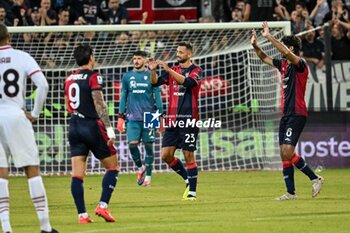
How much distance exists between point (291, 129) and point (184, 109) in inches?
64.9

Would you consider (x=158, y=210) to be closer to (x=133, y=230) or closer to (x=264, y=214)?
(x=264, y=214)

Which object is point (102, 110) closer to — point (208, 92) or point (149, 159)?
point (149, 159)

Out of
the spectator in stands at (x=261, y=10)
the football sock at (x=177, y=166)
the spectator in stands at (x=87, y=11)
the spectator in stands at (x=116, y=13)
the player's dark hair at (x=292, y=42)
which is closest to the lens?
the player's dark hair at (x=292, y=42)

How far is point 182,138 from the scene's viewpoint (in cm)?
1659

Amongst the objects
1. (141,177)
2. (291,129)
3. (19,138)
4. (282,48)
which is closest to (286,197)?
(291,129)

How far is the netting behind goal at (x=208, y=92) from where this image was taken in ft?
79.0

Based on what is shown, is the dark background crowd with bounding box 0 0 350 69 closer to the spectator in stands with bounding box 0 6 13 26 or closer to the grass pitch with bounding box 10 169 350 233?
the spectator in stands with bounding box 0 6 13 26

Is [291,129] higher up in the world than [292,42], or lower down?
lower down

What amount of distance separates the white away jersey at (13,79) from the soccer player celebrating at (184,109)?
4.95 metres

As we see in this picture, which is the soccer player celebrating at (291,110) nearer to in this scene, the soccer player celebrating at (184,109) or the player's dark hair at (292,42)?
the player's dark hair at (292,42)

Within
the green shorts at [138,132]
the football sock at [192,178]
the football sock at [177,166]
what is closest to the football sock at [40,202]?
the football sock at [192,178]

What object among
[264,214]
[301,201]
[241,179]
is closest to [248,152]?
[241,179]

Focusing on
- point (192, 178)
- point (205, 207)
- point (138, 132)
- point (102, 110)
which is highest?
point (102, 110)

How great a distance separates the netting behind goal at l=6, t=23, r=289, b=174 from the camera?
79.0 feet
